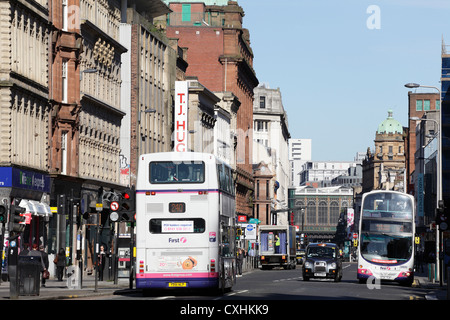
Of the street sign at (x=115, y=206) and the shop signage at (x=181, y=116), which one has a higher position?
the shop signage at (x=181, y=116)

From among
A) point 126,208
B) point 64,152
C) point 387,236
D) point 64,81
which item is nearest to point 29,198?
point 64,152

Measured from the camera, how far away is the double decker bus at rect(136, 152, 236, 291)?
119 feet

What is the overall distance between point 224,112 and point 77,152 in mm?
59117

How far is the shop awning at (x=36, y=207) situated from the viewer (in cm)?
5334

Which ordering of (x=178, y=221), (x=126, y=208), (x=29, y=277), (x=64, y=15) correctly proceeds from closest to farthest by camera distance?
1. (x=29, y=277)
2. (x=178, y=221)
3. (x=126, y=208)
4. (x=64, y=15)

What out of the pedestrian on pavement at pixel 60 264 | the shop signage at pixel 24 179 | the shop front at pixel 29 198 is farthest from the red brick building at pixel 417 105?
the pedestrian on pavement at pixel 60 264

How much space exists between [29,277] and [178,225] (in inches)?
192

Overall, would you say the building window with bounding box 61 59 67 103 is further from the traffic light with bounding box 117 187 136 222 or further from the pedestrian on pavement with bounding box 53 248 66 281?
the traffic light with bounding box 117 187 136 222

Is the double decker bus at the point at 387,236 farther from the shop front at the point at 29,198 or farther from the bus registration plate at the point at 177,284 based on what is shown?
the bus registration plate at the point at 177,284

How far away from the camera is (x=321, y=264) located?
2327 inches

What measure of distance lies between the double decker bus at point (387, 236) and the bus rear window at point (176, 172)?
2074 cm

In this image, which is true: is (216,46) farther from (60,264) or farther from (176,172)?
(176,172)

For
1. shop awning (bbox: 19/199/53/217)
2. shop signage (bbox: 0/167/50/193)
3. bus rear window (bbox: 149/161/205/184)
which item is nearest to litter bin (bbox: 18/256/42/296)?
bus rear window (bbox: 149/161/205/184)

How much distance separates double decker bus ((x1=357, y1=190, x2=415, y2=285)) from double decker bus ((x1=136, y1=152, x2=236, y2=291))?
810 inches
